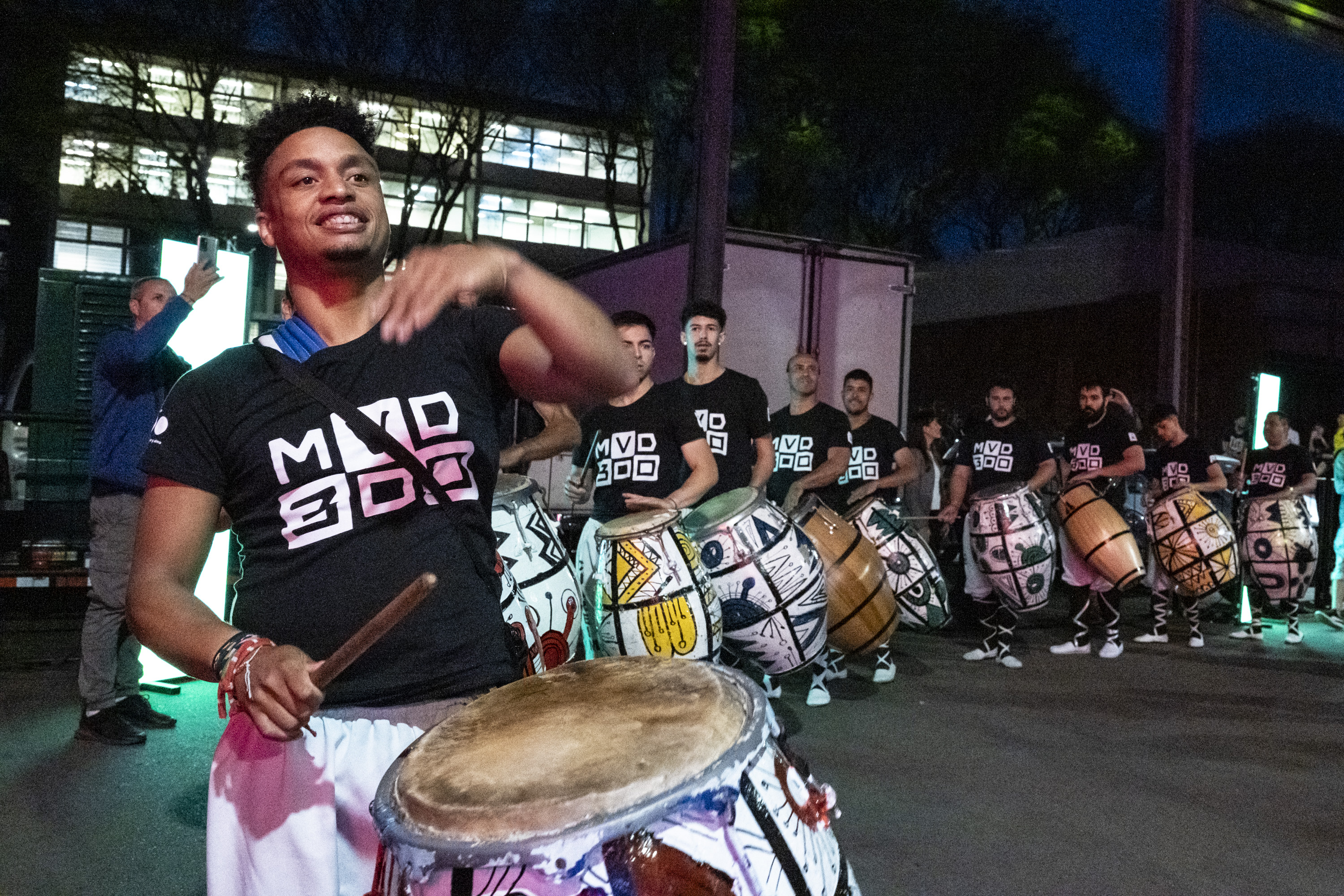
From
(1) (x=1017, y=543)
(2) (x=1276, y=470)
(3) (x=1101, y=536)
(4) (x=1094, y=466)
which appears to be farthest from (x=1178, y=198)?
(1) (x=1017, y=543)

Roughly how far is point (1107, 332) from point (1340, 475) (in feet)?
40.0

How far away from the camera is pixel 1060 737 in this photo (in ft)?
19.4

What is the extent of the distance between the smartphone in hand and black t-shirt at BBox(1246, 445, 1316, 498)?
357 inches

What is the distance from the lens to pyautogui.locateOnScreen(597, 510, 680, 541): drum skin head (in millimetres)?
4711

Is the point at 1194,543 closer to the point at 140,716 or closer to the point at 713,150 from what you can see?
the point at 713,150

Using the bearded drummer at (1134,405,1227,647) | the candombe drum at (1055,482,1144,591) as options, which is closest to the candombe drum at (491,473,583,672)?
the candombe drum at (1055,482,1144,591)

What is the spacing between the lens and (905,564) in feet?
23.9

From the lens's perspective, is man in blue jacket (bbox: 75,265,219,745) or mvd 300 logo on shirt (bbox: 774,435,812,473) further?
mvd 300 logo on shirt (bbox: 774,435,812,473)

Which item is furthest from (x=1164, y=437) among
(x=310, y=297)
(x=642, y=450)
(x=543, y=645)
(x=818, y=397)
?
(x=310, y=297)

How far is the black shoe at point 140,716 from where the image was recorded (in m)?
5.59

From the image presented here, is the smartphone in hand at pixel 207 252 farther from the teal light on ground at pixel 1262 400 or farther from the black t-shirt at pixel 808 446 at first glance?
the teal light on ground at pixel 1262 400

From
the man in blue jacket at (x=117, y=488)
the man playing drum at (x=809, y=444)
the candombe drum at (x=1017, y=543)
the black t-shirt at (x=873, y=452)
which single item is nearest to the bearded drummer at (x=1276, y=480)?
the candombe drum at (x=1017, y=543)

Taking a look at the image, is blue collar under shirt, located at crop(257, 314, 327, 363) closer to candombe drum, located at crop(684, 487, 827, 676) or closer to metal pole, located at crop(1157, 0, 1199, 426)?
candombe drum, located at crop(684, 487, 827, 676)

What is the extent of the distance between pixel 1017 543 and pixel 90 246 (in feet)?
94.7
